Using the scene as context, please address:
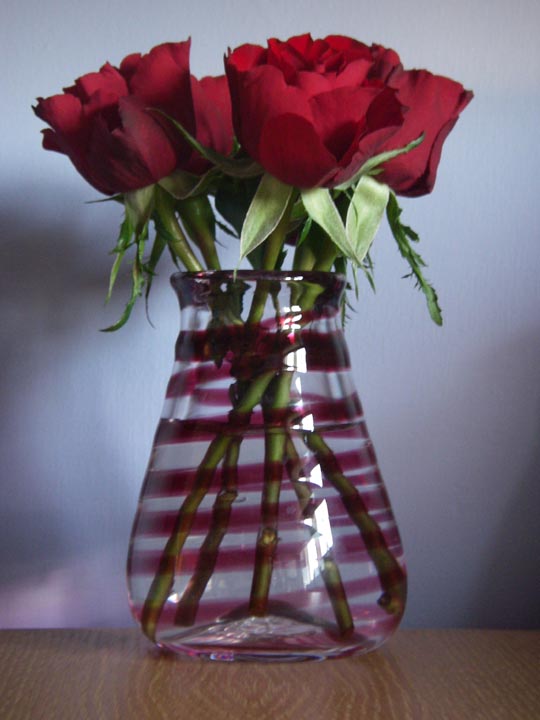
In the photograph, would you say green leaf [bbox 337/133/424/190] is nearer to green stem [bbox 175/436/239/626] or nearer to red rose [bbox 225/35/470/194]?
red rose [bbox 225/35/470/194]

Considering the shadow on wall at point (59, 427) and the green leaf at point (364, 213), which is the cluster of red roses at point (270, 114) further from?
the shadow on wall at point (59, 427)

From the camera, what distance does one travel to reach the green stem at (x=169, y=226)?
0.59 m

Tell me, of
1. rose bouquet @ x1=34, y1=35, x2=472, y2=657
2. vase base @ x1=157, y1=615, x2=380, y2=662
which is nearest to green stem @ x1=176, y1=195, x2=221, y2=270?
rose bouquet @ x1=34, y1=35, x2=472, y2=657

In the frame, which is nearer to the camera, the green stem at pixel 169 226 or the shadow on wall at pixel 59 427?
the green stem at pixel 169 226

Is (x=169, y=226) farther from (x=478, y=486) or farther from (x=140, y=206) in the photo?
(x=478, y=486)

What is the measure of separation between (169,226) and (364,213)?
4.7 inches

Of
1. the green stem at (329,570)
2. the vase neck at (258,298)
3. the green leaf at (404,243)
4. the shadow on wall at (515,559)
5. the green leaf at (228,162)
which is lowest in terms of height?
the shadow on wall at (515,559)

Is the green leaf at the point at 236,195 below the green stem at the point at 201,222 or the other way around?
the other way around

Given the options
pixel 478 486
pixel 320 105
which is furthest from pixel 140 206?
pixel 478 486

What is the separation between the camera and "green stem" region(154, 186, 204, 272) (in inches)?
23.0

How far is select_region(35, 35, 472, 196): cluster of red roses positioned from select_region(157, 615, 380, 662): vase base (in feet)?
0.81

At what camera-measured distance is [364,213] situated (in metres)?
0.56

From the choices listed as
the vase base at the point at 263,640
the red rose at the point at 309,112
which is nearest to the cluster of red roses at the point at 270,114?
the red rose at the point at 309,112

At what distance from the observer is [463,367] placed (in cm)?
80
